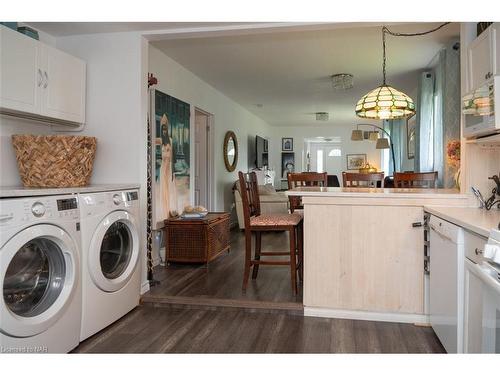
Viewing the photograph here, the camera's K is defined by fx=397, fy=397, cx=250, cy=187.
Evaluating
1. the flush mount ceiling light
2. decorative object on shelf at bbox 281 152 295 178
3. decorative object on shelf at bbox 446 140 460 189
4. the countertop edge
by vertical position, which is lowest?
the countertop edge

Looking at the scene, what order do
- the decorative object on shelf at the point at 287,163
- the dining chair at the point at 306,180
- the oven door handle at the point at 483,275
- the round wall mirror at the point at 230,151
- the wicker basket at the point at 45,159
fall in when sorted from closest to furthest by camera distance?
the oven door handle at the point at 483,275 < the wicker basket at the point at 45,159 < the dining chair at the point at 306,180 < the round wall mirror at the point at 230,151 < the decorative object on shelf at the point at 287,163

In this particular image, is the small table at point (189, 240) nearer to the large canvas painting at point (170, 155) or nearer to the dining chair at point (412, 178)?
the large canvas painting at point (170, 155)

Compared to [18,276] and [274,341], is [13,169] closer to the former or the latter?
[18,276]

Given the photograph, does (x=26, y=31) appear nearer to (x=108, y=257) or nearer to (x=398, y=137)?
(x=108, y=257)

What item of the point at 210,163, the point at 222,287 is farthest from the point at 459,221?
the point at 210,163

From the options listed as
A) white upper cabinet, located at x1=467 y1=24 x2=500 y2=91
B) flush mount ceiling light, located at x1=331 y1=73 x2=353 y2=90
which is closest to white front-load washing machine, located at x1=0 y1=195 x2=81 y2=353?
white upper cabinet, located at x1=467 y1=24 x2=500 y2=91

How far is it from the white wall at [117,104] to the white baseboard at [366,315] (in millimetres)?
1406

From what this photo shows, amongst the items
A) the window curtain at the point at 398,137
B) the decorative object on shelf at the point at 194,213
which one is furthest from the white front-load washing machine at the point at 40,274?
the window curtain at the point at 398,137

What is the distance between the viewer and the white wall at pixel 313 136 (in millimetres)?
10492

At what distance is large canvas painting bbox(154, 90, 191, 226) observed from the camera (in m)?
4.19

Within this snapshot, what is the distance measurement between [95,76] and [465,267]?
2.94 meters

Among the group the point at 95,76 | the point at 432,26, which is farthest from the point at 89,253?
the point at 432,26

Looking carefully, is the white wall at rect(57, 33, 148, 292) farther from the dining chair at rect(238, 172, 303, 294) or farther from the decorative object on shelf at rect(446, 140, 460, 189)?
the decorative object on shelf at rect(446, 140, 460, 189)

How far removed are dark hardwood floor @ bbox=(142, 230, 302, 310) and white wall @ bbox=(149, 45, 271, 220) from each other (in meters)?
1.53
